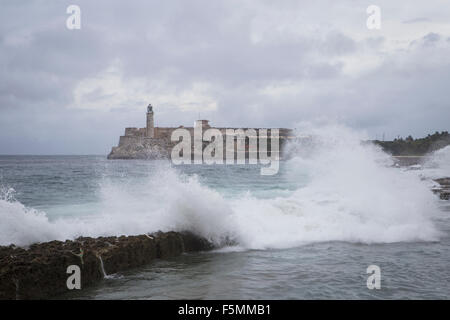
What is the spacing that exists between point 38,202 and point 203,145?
60.1 meters

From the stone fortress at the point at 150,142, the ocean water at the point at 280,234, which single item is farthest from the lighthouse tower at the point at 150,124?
the ocean water at the point at 280,234

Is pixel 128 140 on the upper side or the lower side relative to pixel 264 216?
upper

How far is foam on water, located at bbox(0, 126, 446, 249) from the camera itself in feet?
33.2

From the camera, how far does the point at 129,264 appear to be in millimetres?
8102

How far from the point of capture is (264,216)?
533 inches

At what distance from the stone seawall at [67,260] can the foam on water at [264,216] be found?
1240 mm

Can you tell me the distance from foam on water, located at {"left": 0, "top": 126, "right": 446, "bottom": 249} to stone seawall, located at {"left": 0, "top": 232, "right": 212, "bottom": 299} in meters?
1.24

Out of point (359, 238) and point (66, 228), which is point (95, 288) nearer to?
point (66, 228)

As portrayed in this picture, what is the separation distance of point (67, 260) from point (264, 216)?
7.67 metres

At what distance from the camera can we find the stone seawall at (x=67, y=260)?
6270 millimetres

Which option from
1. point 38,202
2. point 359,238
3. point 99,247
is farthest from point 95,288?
point 38,202

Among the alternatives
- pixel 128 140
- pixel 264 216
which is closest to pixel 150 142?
pixel 128 140

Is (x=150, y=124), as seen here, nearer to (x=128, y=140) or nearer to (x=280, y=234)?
(x=128, y=140)
